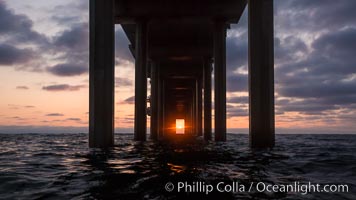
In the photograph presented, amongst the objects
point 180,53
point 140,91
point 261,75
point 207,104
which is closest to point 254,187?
point 261,75

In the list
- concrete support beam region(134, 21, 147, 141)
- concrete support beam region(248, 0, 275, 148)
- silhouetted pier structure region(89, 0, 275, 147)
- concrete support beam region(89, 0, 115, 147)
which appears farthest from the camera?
concrete support beam region(134, 21, 147, 141)

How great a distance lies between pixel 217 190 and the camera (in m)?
6.64

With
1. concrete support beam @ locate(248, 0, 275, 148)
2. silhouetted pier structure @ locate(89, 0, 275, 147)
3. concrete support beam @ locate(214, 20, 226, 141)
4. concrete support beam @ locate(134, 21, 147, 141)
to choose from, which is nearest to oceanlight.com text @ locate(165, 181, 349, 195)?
concrete support beam @ locate(248, 0, 275, 148)

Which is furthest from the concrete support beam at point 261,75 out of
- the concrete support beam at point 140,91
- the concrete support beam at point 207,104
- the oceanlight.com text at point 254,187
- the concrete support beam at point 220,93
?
the concrete support beam at point 207,104

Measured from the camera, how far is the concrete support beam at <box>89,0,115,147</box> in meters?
19.5

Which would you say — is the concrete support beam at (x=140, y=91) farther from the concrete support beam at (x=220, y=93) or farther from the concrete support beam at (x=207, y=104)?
the concrete support beam at (x=207, y=104)

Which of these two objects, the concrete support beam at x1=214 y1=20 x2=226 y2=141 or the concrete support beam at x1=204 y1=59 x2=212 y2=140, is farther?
the concrete support beam at x1=204 y1=59 x2=212 y2=140

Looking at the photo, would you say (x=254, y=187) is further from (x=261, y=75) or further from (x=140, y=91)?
(x=140, y=91)

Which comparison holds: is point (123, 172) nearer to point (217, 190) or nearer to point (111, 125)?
point (217, 190)

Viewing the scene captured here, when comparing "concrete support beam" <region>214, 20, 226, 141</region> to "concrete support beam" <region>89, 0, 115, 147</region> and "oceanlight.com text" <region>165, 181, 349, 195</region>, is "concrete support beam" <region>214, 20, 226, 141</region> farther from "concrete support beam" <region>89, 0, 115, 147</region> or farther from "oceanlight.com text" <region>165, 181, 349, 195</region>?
"oceanlight.com text" <region>165, 181, 349, 195</region>

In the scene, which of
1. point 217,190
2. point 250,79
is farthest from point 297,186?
point 250,79

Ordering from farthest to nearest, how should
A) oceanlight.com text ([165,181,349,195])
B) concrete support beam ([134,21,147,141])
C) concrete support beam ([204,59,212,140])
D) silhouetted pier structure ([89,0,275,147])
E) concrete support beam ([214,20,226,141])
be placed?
1. concrete support beam ([204,59,212,140])
2. concrete support beam ([134,21,147,141])
3. concrete support beam ([214,20,226,141])
4. silhouetted pier structure ([89,0,275,147])
5. oceanlight.com text ([165,181,349,195])

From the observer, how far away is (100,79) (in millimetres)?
19531

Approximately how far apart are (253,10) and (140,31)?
13979mm
